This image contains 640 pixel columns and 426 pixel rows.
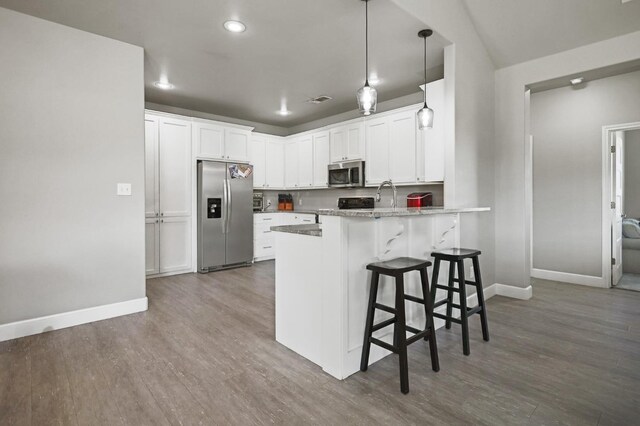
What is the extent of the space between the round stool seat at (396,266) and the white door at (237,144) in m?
4.08

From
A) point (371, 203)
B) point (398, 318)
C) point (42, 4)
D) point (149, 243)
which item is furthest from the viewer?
point (371, 203)

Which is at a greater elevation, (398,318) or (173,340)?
(398,318)

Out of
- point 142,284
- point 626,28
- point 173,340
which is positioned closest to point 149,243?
point 142,284

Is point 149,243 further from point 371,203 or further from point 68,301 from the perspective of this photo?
point 371,203

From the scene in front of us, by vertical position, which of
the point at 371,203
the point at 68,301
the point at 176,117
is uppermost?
the point at 176,117

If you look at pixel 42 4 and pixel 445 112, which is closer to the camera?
pixel 42 4

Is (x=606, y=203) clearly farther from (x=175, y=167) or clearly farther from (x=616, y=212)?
(x=175, y=167)

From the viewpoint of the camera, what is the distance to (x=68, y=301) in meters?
2.93

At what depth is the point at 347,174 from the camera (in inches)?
211

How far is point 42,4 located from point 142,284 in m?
2.50

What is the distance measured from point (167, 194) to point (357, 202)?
9.64ft

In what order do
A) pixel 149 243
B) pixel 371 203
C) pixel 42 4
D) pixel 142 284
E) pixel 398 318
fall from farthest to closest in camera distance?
pixel 371 203 < pixel 149 243 < pixel 142 284 < pixel 42 4 < pixel 398 318

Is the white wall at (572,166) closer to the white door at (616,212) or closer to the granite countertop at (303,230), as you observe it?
the white door at (616,212)

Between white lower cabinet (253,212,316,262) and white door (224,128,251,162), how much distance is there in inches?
41.7
